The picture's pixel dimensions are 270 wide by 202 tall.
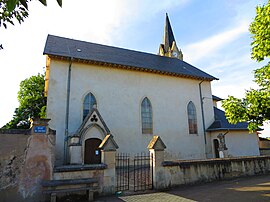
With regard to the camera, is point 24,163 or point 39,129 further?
point 39,129

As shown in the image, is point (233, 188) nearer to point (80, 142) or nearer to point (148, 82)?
point (80, 142)

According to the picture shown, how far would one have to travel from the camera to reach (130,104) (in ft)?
51.6

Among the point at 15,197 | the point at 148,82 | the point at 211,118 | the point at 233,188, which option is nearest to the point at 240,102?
the point at 233,188

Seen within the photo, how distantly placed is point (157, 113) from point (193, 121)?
3.95 m

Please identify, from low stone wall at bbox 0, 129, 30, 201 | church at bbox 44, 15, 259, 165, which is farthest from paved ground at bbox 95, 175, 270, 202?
church at bbox 44, 15, 259, 165

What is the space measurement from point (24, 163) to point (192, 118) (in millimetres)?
14864

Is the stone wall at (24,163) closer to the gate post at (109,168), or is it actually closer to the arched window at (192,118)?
the gate post at (109,168)

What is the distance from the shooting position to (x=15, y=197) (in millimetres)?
6141

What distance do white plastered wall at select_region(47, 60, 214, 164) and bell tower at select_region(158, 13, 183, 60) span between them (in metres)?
14.6

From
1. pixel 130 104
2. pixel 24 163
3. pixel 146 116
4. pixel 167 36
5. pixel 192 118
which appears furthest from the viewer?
pixel 167 36

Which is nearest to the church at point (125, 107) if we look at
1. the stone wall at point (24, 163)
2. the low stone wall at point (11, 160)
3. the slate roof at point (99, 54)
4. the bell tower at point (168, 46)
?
the slate roof at point (99, 54)

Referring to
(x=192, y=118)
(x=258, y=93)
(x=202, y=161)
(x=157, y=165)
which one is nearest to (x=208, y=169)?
(x=202, y=161)

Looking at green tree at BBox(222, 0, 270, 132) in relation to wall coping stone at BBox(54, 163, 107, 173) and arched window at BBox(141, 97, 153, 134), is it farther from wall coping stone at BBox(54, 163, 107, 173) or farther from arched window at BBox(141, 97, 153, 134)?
arched window at BBox(141, 97, 153, 134)

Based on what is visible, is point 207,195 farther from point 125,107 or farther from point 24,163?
point 125,107
